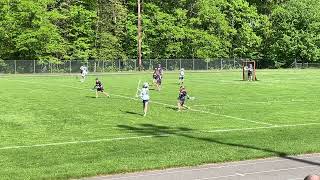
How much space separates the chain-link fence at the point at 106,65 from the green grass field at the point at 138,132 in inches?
1696

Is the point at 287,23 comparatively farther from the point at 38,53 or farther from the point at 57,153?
the point at 57,153

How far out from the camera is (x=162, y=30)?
298 ft

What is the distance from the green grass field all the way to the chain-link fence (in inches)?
1696

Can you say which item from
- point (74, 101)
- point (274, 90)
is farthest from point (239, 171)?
point (274, 90)

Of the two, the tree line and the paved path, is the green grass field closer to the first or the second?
the paved path

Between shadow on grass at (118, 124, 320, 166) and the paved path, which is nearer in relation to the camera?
the paved path

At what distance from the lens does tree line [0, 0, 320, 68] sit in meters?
80.3

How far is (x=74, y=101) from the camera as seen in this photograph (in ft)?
106

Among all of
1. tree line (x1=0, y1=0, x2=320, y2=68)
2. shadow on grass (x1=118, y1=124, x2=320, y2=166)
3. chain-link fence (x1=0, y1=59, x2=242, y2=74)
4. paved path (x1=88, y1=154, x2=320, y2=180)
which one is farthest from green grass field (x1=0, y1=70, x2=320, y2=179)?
tree line (x1=0, y1=0, x2=320, y2=68)

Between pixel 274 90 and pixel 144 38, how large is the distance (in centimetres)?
5163

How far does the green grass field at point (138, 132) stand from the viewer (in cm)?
1493

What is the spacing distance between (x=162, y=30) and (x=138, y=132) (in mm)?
70796

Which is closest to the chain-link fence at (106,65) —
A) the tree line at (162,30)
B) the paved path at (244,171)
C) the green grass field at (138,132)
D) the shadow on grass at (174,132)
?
the tree line at (162,30)

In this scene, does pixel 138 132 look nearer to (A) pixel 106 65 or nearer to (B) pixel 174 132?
(B) pixel 174 132
